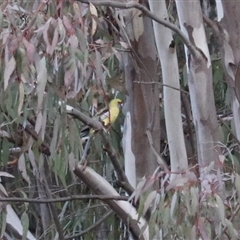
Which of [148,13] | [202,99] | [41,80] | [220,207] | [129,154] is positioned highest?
[148,13]

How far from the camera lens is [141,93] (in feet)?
5.79

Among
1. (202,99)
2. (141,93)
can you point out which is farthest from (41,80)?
(141,93)

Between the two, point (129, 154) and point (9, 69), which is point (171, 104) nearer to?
point (129, 154)

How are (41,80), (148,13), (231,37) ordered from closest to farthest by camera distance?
(41,80)
(148,13)
(231,37)

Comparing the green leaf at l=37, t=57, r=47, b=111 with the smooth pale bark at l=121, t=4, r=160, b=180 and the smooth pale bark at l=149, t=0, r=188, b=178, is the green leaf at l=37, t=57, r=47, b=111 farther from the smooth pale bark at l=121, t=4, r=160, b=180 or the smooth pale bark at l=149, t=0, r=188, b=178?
the smooth pale bark at l=121, t=4, r=160, b=180

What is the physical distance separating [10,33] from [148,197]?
17.8 inches

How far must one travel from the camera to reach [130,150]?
71.1 inches

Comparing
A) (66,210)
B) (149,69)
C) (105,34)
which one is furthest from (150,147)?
(66,210)

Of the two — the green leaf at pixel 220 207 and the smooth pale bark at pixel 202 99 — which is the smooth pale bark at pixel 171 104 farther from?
the green leaf at pixel 220 207

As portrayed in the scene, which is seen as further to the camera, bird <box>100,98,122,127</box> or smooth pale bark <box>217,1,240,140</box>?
bird <box>100,98,122,127</box>

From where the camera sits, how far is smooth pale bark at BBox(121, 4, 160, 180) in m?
1.76

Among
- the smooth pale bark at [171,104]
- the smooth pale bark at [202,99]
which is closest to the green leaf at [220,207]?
the smooth pale bark at [202,99]

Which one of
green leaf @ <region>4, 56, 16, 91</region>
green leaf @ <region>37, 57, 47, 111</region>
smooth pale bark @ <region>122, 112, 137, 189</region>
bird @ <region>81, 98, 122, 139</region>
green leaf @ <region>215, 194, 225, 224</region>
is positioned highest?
green leaf @ <region>4, 56, 16, 91</region>

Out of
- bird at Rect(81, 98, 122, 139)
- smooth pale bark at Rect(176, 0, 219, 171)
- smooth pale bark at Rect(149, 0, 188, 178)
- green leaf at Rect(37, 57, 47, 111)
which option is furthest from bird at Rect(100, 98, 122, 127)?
green leaf at Rect(37, 57, 47, 111)
